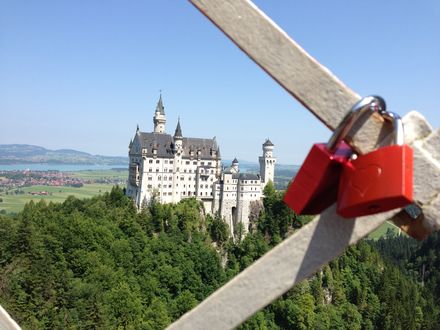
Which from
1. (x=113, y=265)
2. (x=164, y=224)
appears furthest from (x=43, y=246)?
(x=164, y=224)

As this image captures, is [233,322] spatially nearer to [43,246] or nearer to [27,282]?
[27,282]

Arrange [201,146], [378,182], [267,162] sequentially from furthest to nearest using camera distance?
1. [267,162]
2. [201,146]
3. [378,182]

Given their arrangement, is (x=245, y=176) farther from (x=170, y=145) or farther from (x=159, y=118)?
(x=159, y=118)

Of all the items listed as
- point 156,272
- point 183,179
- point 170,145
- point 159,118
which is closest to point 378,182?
point 156,272

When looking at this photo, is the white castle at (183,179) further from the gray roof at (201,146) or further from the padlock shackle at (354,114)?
the padlock shackle at (354,114)

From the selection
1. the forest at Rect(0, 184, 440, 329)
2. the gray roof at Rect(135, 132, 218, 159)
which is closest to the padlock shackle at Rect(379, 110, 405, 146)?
the forest at Rect(0, 184, 440, 329)

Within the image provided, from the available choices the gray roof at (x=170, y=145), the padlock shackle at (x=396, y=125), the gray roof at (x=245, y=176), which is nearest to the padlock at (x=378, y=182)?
the padlock shackle at (x=396, y=125)

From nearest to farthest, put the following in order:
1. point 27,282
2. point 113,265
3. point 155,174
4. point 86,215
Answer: point 27,282 < point 113,265 < point 86,215 < point 155,174
